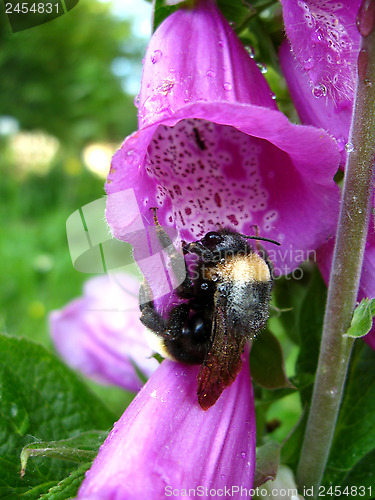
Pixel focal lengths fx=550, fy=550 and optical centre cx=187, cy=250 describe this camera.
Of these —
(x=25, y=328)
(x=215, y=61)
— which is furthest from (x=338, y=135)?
(x=25, y=328)

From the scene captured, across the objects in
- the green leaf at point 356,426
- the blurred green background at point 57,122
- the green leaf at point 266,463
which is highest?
the green leaf at point 266,463

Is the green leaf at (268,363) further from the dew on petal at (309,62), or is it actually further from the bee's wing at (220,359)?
the dew on petal at (309,62)

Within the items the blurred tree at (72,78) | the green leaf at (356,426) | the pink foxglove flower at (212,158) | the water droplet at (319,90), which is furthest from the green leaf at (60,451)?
the blurred tree at (72,78)

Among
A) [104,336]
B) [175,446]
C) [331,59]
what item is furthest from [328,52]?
[104,336]

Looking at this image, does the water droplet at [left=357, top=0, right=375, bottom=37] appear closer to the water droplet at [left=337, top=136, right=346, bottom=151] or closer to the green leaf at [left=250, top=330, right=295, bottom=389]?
the water droplet at [left=337, top=136, right=346, bottom=151]

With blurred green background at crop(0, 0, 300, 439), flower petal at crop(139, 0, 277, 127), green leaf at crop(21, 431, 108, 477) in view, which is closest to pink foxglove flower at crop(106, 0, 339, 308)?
flower petal at crop(139, 0, 277, 127)

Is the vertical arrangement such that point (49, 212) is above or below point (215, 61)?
below

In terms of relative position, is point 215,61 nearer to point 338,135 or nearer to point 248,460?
point 338,135
